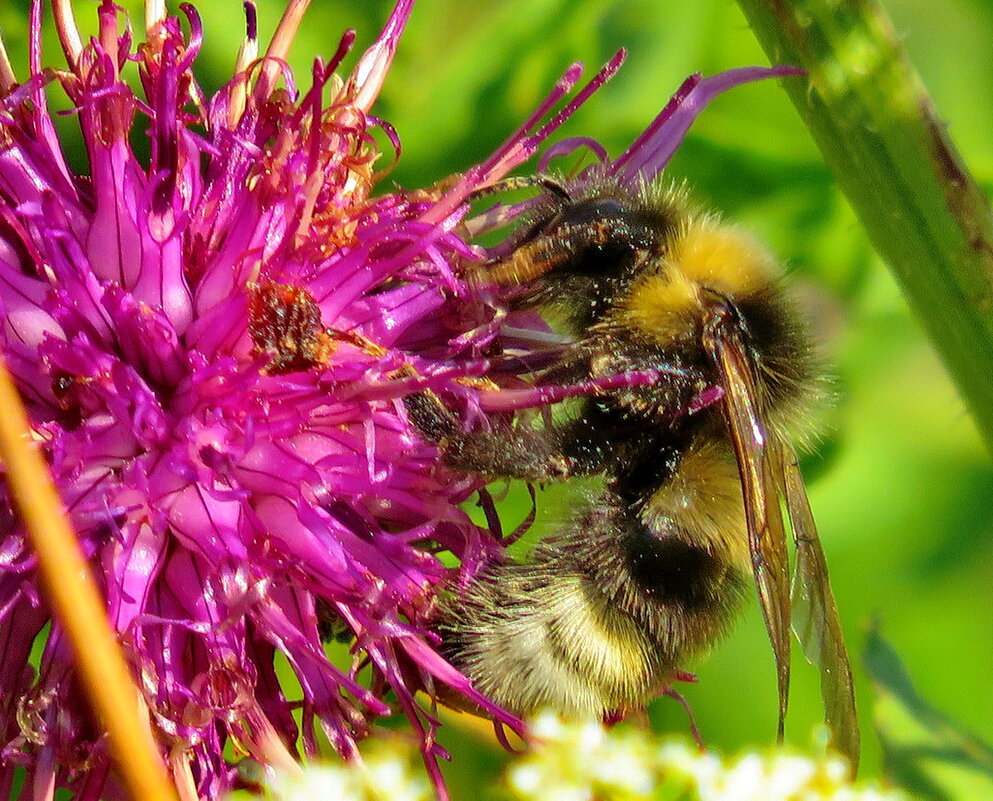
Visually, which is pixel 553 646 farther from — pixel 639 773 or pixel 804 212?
pixel 804 212

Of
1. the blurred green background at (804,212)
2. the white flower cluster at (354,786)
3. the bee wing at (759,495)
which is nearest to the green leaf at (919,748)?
the blurred green background at (804,212)

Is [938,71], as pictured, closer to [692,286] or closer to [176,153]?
[692,286]

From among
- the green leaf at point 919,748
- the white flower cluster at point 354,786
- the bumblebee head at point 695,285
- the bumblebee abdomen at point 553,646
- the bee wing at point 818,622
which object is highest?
the bumblebee head at point 695,285

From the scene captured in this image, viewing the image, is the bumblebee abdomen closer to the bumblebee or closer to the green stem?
the bumblebee

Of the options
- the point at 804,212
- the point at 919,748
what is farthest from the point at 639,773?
the point at 804,212

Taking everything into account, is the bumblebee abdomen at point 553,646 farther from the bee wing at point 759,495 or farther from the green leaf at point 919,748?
the green leaf at point 919,748

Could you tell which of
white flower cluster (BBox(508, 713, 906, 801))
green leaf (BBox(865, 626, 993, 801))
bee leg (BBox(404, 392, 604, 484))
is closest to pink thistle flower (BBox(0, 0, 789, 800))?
bee leg (BBox(404, 392, 604, 484))
